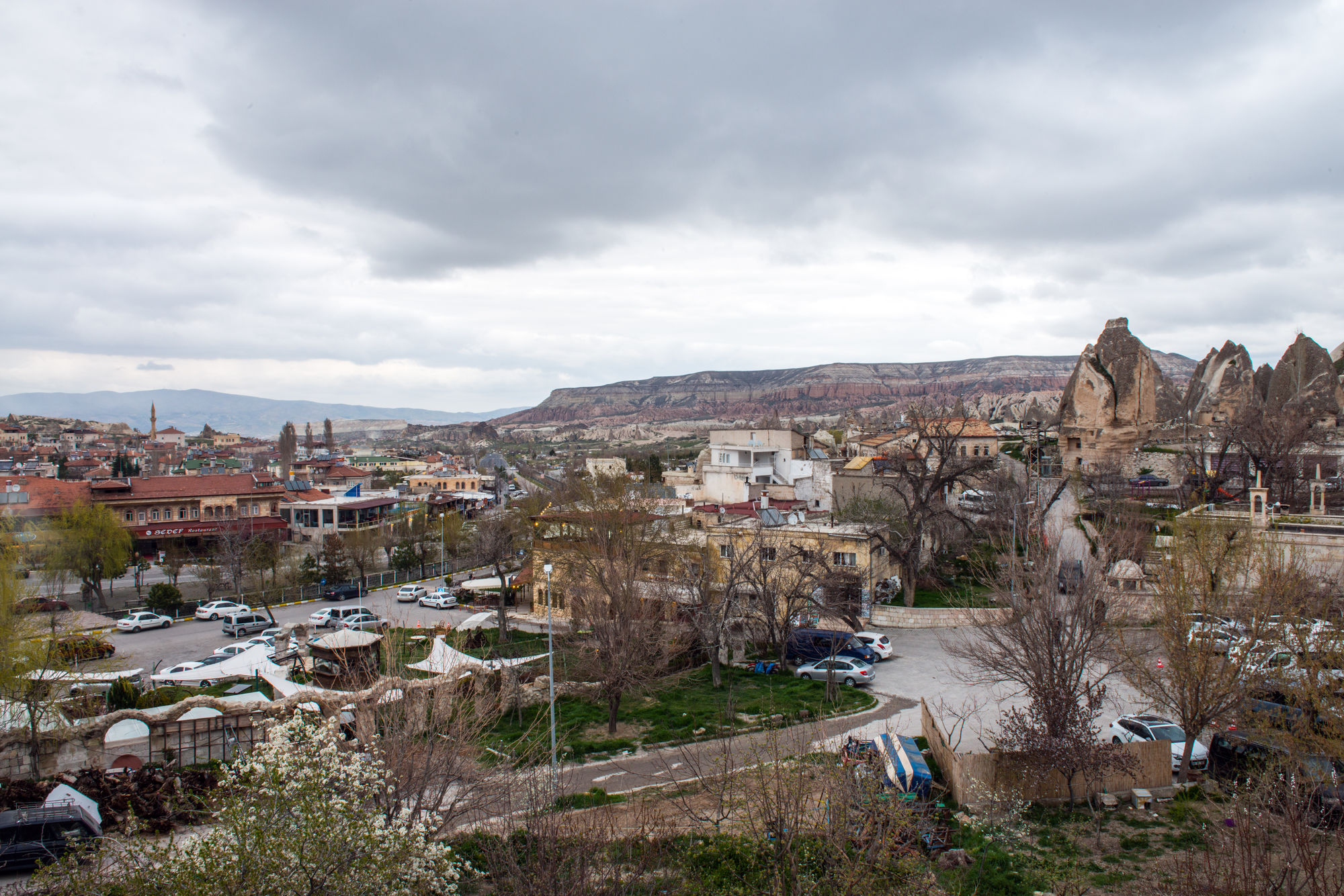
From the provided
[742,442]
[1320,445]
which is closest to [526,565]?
[742,442]

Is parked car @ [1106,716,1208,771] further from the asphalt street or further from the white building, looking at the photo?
the white building

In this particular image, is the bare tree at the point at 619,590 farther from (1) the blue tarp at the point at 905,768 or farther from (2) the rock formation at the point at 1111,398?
(2) the rock formation at the point at 1111,398

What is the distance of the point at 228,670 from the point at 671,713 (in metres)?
13.0

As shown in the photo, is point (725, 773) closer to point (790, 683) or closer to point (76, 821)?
point (76, 821)

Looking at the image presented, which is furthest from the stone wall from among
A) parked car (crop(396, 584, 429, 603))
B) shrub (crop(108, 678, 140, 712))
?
shrub (crop(108, 678, 140, 712))

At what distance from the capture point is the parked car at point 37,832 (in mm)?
11062

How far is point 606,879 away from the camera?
8969 millimetres

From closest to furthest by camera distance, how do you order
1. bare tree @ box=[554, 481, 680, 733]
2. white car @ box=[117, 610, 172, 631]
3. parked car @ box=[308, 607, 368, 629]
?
bare tree @ box=[554, 481, 680, 733], white car @ box=[117, 610, 172, 631], parked car @ box=[308, 607, 368, 629]

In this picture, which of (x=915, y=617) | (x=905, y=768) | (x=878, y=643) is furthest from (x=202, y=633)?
(x=905, y=768)

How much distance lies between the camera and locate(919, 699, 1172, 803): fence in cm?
1350

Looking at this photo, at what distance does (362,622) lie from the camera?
1112 inches

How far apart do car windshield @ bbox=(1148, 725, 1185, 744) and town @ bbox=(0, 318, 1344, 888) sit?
4.1 inches

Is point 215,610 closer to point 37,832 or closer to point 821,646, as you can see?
point 37,832

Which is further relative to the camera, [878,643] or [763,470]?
[763,470]
